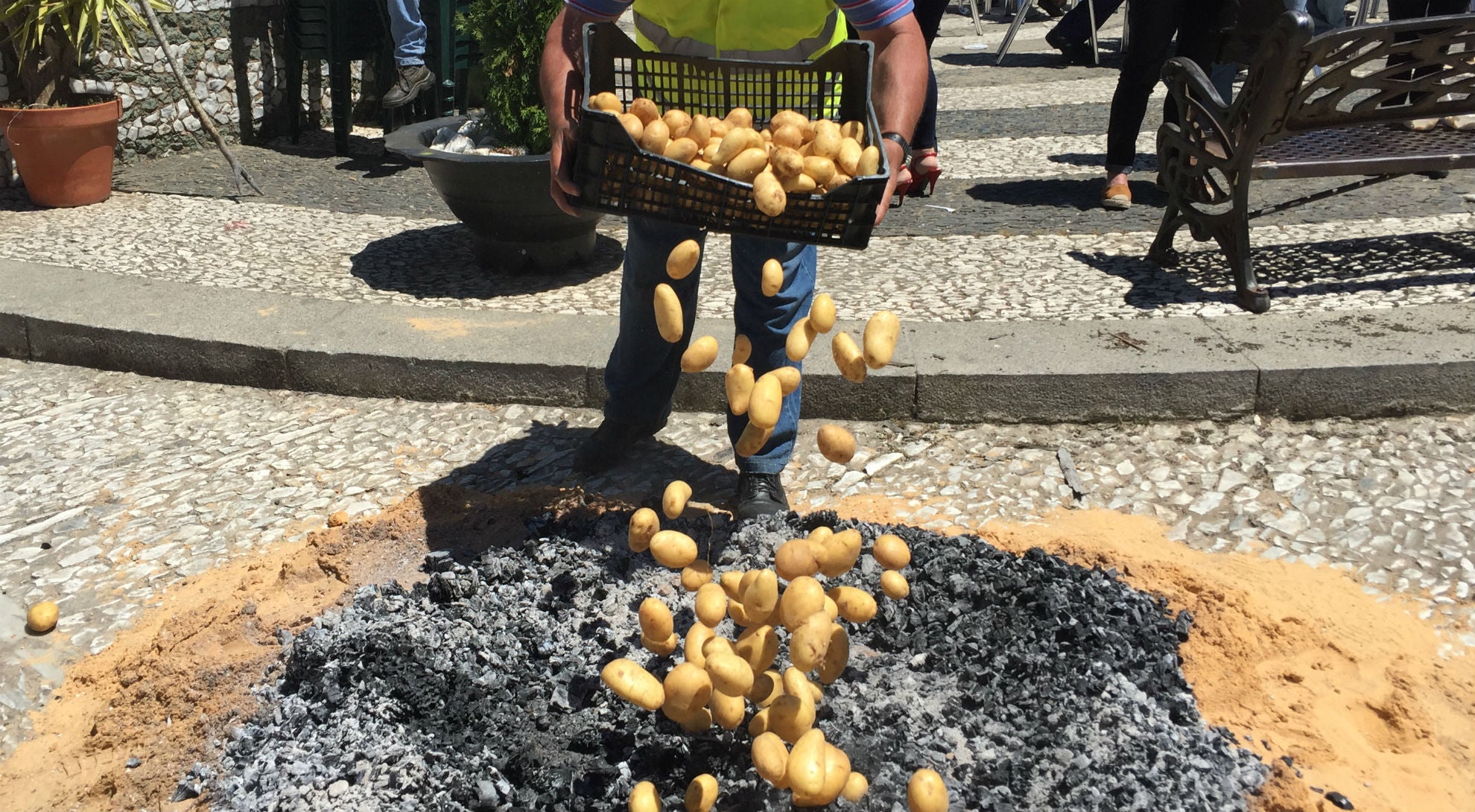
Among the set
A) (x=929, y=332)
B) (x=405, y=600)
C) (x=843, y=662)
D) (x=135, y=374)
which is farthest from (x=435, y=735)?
(x=135, y=374)

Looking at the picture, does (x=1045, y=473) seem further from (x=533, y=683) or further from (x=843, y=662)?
(x=533, y=683)

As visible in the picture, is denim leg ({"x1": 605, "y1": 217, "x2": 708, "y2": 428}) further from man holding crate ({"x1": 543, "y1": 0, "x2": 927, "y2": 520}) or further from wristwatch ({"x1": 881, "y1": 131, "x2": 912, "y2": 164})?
wristwatch ({"x1": 881, "y1": 131, "x2": 912, "y2": 164})

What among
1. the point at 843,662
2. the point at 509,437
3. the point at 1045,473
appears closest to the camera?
the point at 843,662

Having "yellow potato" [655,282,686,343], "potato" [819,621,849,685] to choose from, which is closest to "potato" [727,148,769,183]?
"yellow potato" [655,282,686,343]

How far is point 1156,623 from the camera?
263 cm

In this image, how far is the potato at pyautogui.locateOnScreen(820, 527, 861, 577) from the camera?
2.18m

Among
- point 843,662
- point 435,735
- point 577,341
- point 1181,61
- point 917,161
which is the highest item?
point 1181,61

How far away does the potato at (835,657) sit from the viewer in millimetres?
2234

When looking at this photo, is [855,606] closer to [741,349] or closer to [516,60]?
[741,349]

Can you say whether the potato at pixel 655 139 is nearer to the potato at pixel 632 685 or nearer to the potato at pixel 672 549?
the potato at pixel 672 549

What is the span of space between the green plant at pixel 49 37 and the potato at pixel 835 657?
5.91 metres

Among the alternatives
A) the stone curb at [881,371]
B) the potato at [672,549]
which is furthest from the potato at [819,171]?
the stone curb at [881,371]

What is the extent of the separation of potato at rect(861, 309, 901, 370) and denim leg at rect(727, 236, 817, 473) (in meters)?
0.65

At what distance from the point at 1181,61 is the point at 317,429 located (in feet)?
12.9
